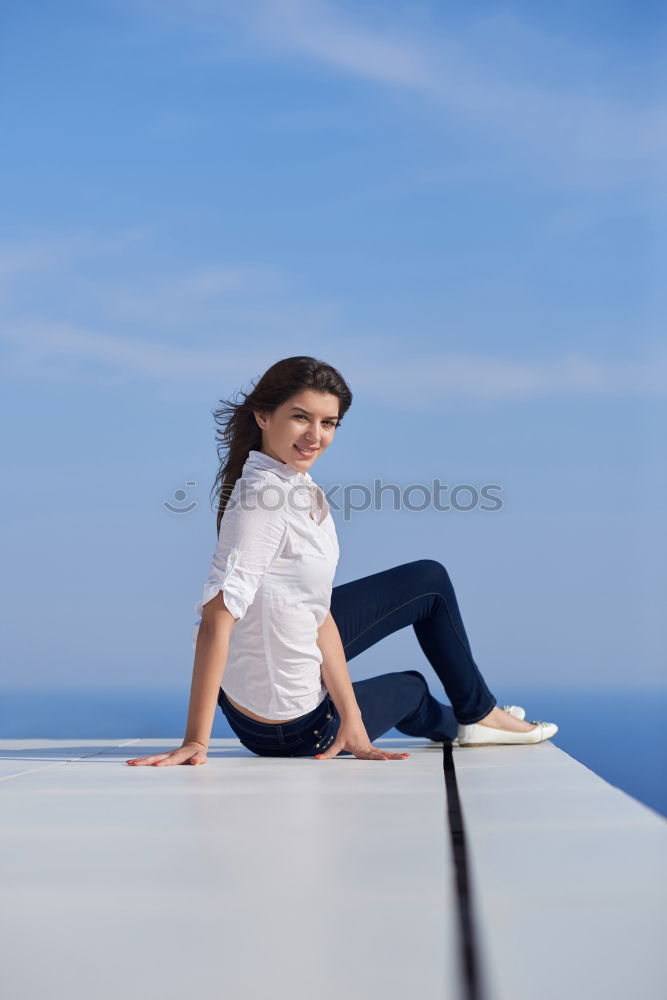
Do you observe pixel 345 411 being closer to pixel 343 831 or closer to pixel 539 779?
pixel 539 779

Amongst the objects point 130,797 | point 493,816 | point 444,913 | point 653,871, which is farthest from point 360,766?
point 444,913

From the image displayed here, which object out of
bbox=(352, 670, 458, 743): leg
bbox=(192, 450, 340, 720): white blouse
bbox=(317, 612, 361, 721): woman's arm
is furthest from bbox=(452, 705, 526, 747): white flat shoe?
bbox=(192, 450, 340, 720): white blouse

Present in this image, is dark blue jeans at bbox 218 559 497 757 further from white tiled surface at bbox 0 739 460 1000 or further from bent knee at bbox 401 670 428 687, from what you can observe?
white tiled surface at bbox 0 739 460 1000

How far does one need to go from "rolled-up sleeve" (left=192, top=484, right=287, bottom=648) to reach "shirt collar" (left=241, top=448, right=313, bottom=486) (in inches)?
3.2

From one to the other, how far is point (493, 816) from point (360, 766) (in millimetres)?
748

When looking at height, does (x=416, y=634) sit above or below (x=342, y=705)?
above

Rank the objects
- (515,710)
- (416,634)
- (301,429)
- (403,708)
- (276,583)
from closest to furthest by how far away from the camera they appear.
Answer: (276,583) < (301,429) < (403,708) < (416,634) < (515,710)

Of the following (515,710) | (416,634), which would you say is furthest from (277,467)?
(515,710)

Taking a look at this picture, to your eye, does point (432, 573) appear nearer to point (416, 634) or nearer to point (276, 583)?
point (416, 634)

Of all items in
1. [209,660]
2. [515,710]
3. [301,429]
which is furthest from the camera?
[515,710]

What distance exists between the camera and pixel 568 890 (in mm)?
862

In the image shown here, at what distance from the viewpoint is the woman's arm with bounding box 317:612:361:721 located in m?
2.21

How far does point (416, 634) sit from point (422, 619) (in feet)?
0.16

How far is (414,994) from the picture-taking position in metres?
0.62
